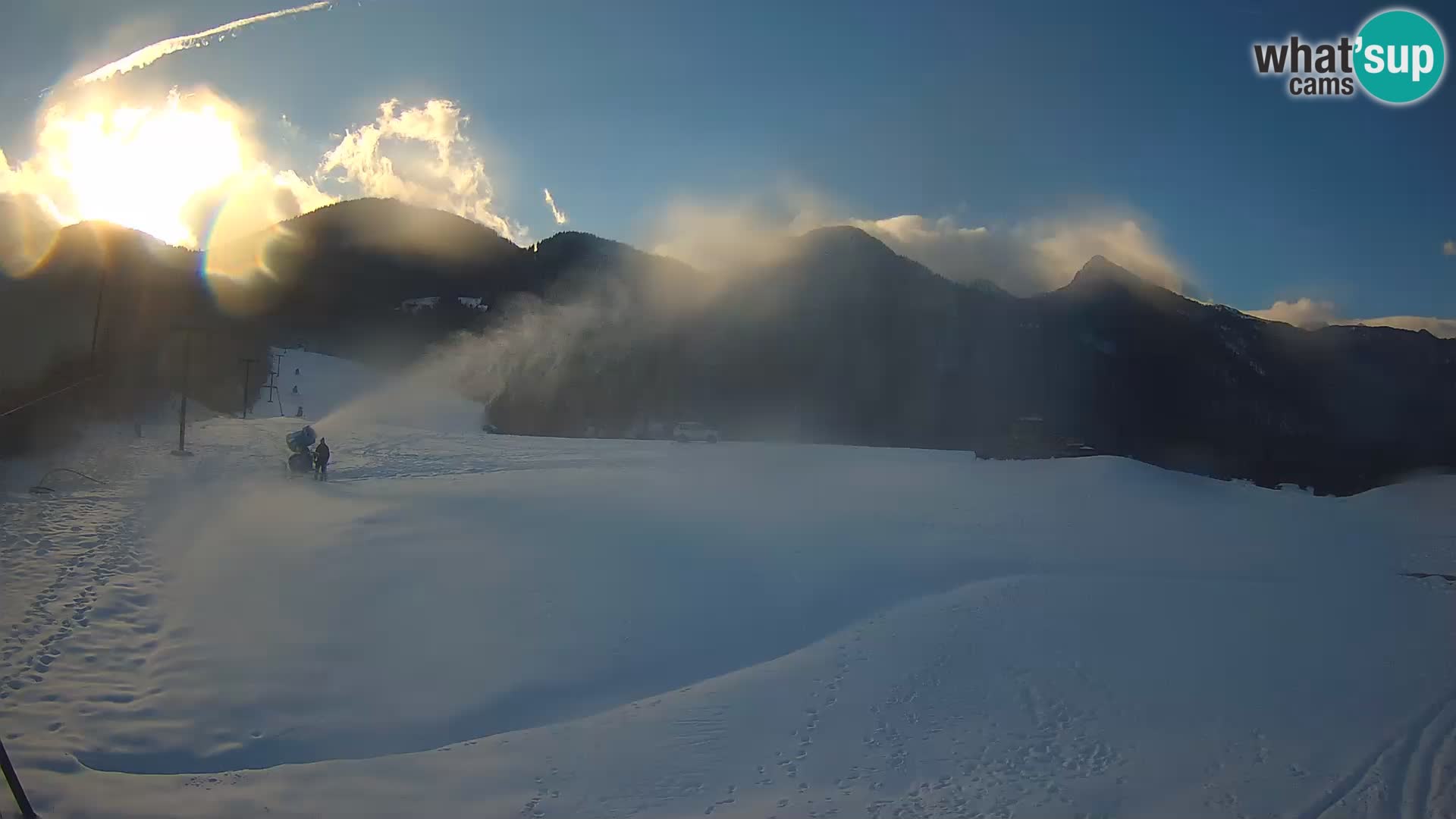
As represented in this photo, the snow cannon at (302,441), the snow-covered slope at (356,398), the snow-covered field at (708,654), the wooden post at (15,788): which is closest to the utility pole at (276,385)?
the snow-covered slope at (356,398)

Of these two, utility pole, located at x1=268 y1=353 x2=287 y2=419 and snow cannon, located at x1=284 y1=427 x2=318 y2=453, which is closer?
snow cannon, located at x1=284 y1=427 x2=318 y2=453

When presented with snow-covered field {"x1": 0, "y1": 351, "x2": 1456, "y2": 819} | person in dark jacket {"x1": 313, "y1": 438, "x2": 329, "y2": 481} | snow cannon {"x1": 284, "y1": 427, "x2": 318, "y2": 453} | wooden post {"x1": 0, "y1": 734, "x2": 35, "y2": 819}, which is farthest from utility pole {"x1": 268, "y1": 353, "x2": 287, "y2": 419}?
wooden post {"x1": 0, "y1": 734, "x2": 35, "y2": 819}

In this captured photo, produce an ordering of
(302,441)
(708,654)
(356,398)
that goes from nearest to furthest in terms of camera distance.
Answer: (708,654) < (302,441) < (356,398)

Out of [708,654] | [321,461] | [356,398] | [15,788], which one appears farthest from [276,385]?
[15,788]

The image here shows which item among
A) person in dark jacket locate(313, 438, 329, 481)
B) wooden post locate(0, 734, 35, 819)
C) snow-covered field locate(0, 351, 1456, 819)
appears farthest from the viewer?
person in dark jacket locate(313, 438, 329, 481)

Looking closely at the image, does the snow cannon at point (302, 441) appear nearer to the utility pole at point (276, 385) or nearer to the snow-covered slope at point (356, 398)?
the snow-covered slope at point (356, 398)

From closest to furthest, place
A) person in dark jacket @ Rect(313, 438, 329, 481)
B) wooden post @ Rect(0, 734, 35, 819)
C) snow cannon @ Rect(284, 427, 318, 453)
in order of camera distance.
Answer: wooden post @ Rect(0, 734, 35, 819)
person in dark jacket @ Rect(313, 438, 329, 481)
snow cannon @ Rect(284, 427, 318, 453)

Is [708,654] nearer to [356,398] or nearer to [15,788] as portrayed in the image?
[15,788]

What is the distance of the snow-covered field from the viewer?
5.58m

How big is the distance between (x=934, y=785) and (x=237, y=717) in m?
5.73

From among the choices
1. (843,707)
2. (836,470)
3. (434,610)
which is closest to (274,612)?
(434,610)

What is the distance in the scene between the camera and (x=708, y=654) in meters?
8.36

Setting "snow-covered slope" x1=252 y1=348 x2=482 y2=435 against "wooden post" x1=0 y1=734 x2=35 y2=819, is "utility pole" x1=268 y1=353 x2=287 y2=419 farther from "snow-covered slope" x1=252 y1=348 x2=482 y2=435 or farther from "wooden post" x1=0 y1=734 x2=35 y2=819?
"wooden post" x1=0 y1=734 x2=35 y2=819

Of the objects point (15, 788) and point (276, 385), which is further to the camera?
point (276, 385)
